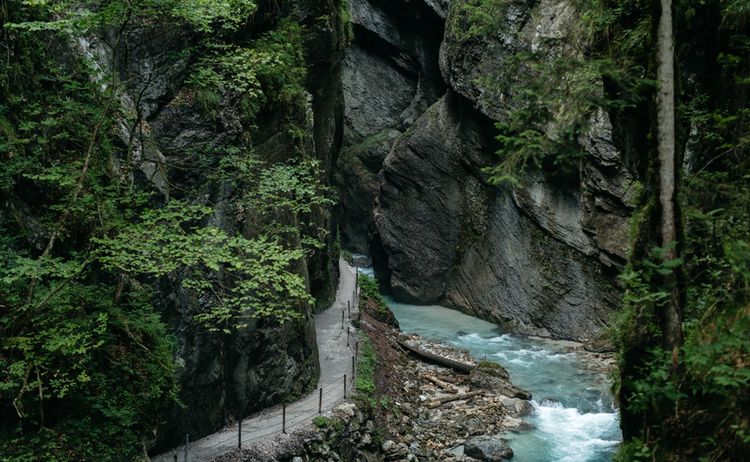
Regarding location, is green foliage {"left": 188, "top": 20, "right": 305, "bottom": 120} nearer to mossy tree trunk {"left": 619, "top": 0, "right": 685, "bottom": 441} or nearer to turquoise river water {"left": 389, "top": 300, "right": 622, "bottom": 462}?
mossy tree trunk {"left": 619, "top": 0, "right": 685, "bottom": 441}

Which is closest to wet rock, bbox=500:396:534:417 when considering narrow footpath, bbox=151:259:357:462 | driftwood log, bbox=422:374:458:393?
driftwood log, bbox=422:374:458:393

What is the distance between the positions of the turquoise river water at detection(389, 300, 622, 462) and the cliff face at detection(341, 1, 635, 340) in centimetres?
224

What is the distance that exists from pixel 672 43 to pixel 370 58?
143 ft

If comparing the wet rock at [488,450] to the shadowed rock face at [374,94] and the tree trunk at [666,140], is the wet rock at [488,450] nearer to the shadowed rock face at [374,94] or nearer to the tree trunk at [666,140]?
the tree trunk at [666,140]

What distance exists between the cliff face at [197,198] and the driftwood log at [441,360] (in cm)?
808

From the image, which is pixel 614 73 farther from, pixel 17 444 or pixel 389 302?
pixel 389 302

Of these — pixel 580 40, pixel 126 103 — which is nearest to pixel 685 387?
pixel 580 40

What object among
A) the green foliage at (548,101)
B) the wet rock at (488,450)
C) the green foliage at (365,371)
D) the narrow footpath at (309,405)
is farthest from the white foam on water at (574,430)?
the green foliage at (548,101)

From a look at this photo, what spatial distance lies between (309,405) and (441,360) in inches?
393

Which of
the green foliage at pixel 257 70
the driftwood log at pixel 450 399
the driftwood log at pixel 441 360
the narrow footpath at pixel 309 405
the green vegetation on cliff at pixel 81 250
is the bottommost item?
the driftwood log at pixel 450 399

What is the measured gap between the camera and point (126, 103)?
549 inches

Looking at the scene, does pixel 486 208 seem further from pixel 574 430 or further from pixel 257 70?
pixel 257 70

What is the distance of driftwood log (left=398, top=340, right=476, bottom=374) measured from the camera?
78.7 feet

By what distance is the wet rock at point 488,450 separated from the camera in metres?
16.9
